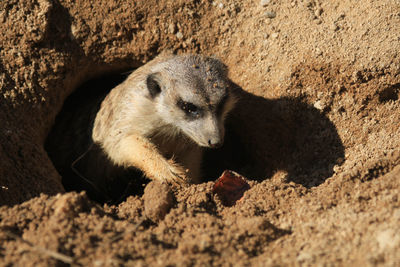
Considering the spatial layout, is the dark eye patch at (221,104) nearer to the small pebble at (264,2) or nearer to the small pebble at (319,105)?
the small pebble at (319,105)

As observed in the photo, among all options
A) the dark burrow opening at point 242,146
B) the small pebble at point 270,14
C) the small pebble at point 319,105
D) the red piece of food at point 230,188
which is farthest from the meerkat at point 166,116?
the small pebble at point 270,14

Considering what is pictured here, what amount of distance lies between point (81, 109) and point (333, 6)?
3.52 metres

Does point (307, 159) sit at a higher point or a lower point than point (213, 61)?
lower

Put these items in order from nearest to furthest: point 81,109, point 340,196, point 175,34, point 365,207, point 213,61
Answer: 1. point 365,207
2. point 340,196
3. point 213,61
4. point 175,34
5. point 81,109

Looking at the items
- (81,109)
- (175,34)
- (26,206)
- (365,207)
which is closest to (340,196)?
(365,207)

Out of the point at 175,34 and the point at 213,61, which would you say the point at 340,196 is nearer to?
the point at 213,61

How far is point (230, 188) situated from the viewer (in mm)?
3555

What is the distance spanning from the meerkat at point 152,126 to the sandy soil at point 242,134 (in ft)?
1.76

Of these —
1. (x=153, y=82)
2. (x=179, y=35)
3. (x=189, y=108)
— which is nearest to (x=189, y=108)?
(x=189, y=108)

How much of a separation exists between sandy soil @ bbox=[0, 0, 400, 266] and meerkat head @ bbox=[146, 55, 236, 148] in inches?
31.2

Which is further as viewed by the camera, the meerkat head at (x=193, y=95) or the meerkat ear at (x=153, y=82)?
the meerkat ear at (x=153, y=82)

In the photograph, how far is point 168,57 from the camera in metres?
4.96

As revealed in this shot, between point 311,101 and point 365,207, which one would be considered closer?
point 365,207

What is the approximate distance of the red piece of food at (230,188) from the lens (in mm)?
3473
